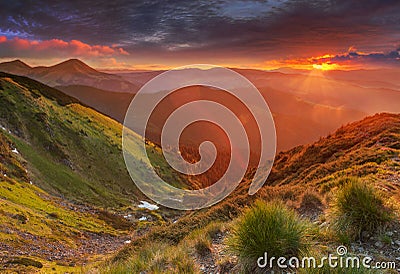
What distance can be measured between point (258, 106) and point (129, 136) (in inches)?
3480

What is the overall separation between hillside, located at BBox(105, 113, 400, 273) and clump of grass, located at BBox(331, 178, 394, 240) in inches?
9.0

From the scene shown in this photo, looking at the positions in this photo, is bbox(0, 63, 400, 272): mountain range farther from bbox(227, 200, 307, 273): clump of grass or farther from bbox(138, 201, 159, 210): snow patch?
bbox(227, 200, 307, 273): clump of grass

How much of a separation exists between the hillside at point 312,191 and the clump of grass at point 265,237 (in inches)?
23.4

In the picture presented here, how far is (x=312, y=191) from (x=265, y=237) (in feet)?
17.1

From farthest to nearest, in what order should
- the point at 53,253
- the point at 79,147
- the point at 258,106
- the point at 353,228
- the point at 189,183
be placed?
the point at 189,183, the point at 79,147, the point at 53,253, the point at 258,106, the point at 353,228

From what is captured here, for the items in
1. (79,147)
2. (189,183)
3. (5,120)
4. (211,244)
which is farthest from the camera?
(189,183)

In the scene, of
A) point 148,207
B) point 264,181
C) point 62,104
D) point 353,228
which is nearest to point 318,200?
point 353,228

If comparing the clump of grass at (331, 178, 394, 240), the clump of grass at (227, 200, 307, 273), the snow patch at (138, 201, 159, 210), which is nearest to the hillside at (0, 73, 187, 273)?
the snow patch at (138, 201, 159, 210)

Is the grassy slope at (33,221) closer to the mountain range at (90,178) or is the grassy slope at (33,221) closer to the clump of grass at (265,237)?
the mountain range at (90,178)

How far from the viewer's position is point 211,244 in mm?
8039

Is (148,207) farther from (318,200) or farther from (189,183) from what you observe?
(318,200)

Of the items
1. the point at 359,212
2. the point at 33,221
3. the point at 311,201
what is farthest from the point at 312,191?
the point at 33,221

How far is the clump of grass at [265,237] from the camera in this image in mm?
5379

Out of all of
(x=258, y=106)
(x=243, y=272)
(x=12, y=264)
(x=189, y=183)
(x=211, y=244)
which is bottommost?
(x=189, y=183)
